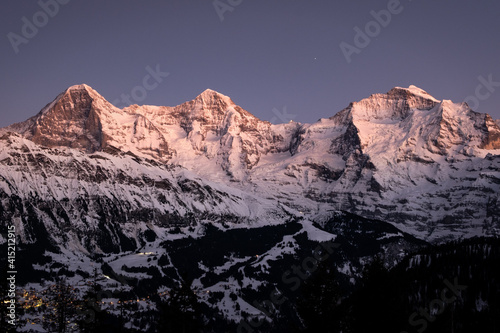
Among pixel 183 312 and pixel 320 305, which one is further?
pixel 183 312

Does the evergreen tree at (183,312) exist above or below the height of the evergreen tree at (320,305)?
above

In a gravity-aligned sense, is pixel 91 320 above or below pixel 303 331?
above

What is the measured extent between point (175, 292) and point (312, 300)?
22.3 m

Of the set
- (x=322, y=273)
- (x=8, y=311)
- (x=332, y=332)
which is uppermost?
(x=8, y=311)

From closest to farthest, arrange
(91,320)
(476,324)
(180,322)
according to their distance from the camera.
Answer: (180,322) → (91,320) → (476,324)

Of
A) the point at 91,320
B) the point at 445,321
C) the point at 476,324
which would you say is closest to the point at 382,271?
the point at 91,320

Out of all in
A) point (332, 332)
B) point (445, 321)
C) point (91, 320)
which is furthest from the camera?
point (445, 321)

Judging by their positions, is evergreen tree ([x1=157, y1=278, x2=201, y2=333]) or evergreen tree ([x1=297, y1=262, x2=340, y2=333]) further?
evergreen tree ([x1=157, y1=278, x2=201, y2=333])

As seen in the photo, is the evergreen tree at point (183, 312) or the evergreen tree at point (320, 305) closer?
the evergreen tree at point (320, 305)

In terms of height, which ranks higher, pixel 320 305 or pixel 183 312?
pixel 183 312

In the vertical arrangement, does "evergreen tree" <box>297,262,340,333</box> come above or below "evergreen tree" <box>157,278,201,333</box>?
below

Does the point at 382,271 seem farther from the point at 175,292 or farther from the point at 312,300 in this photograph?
the point at 175,292

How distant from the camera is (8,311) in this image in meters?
99.8

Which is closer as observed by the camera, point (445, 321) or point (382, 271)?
point (382, 271)
